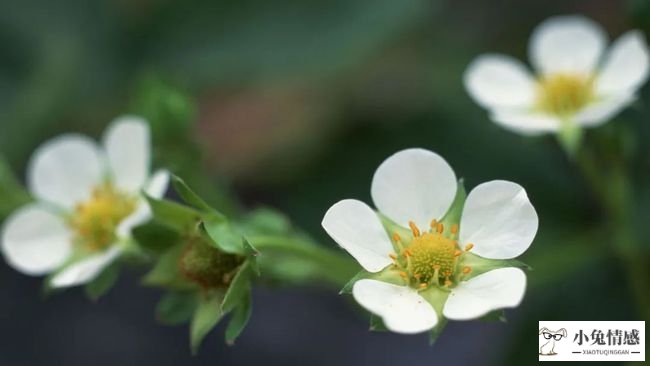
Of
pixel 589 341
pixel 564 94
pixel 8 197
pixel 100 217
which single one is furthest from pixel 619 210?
pixel 8 197

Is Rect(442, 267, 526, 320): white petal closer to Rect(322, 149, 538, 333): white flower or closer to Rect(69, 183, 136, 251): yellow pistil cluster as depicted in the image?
Rect(322, 149, 538, 333): white flower

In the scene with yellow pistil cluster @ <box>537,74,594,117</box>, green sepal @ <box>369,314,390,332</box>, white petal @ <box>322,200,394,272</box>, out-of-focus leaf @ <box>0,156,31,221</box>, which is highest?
yellow pistil cluster @ <box>537,74,594,117</box>

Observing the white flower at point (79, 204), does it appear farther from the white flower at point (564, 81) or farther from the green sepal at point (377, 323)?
the white flower at point (564, 81)

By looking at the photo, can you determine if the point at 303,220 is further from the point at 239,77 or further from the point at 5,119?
the point at 5,119

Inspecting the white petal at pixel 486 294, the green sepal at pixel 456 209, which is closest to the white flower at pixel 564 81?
the green sepal at pixel 456 209

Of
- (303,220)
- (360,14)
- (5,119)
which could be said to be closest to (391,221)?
(303,220)

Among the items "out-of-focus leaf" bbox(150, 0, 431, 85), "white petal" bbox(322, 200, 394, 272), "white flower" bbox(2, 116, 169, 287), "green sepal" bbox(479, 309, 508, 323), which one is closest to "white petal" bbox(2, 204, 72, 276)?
"white flower" bbox(2, 116, 169, 287)
